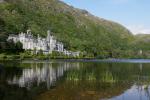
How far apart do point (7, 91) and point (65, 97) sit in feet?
24.7

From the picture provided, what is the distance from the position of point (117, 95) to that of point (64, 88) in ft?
26.5

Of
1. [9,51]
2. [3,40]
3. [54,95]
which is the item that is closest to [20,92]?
[54,95]

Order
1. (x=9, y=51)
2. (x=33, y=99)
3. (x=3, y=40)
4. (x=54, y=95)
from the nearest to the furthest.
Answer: (x=33, y=99)
(x=54, y=95)
(x=9, y=51)
(x=3, y=40)

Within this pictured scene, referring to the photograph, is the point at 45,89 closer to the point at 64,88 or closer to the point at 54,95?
the point at 64,88

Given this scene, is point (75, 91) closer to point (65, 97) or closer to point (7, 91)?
point (65, 97)

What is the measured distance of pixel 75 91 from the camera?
37.6 metres

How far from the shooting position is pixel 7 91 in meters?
36.3

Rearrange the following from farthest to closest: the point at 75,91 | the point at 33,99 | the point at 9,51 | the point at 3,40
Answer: the point at 3,40, the point at 9,51, the point at 75,91, the point at 33,99

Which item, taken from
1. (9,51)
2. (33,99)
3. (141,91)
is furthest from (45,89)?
(9,51)

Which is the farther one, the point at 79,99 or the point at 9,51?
the point at 9,51

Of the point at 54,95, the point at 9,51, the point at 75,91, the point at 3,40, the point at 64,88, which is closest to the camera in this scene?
the point at 54,95

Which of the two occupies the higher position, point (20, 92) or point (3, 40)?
point (3, 40)

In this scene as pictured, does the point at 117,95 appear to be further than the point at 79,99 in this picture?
Yes

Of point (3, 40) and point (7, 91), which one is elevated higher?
point (3, 40)
